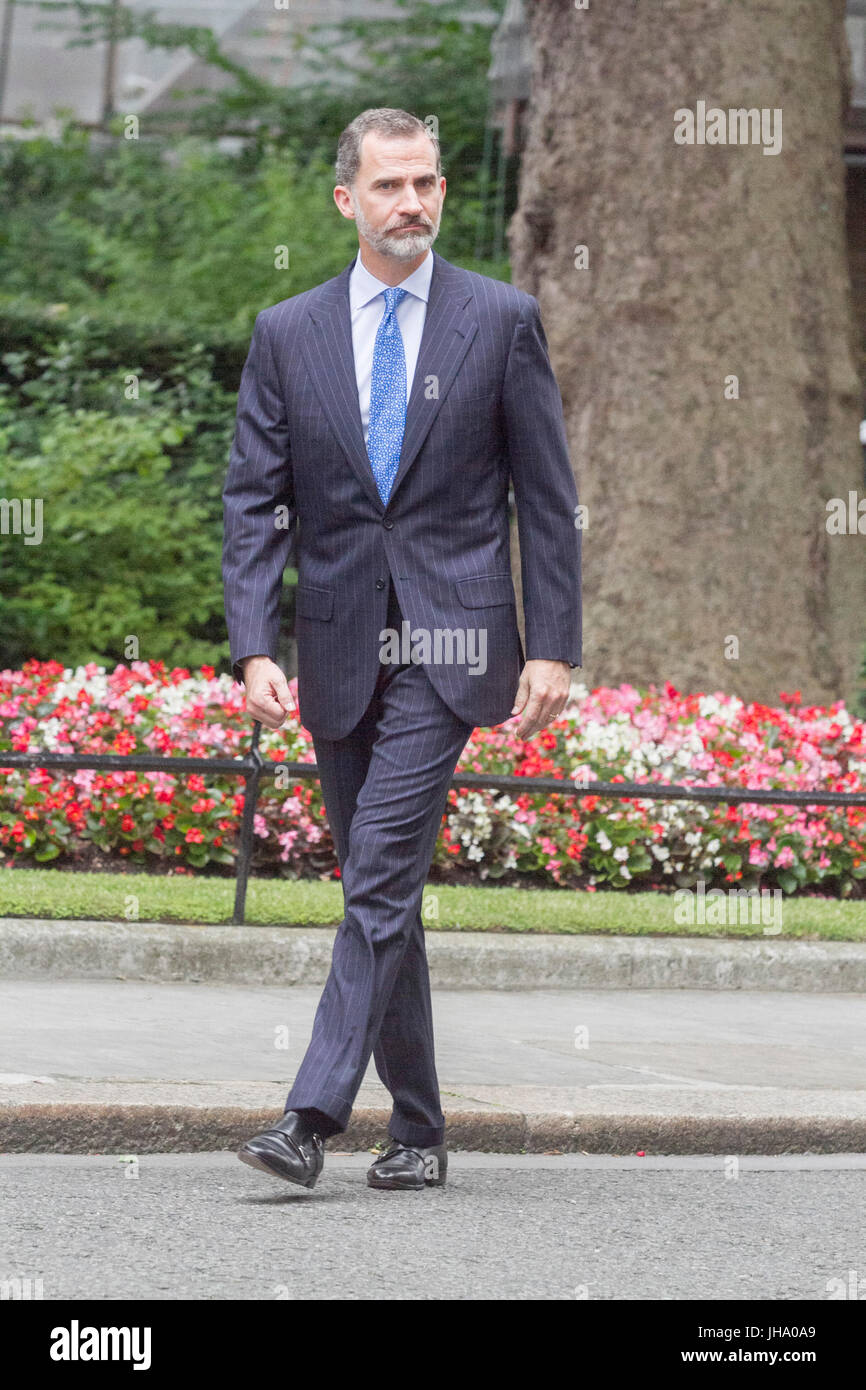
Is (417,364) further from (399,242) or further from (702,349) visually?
(702,349)

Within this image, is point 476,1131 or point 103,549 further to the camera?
point 103,549

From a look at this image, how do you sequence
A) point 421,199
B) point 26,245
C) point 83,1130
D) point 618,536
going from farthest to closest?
point 26,245 → point 618,536 → point 83,1130 → point 421,199

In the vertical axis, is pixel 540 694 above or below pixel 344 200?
below

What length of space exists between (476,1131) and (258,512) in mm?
1691

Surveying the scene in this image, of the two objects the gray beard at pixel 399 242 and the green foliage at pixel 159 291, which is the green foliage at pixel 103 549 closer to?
the green foliage at pixel 159 291

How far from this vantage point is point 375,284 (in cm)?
447

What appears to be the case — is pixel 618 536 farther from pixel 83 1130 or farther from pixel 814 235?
pixel 83 1130

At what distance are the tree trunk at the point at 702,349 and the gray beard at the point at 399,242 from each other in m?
6.84

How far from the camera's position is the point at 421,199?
4320mm

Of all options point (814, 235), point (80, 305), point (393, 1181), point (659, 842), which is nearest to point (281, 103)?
point (80, 305)

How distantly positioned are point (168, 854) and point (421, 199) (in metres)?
4.78

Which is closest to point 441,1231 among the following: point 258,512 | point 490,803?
point 258,512

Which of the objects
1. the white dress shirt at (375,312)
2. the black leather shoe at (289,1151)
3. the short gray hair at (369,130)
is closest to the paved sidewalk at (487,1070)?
the black leather shoe at (289,1151)

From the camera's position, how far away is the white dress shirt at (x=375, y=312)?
4438 mm
